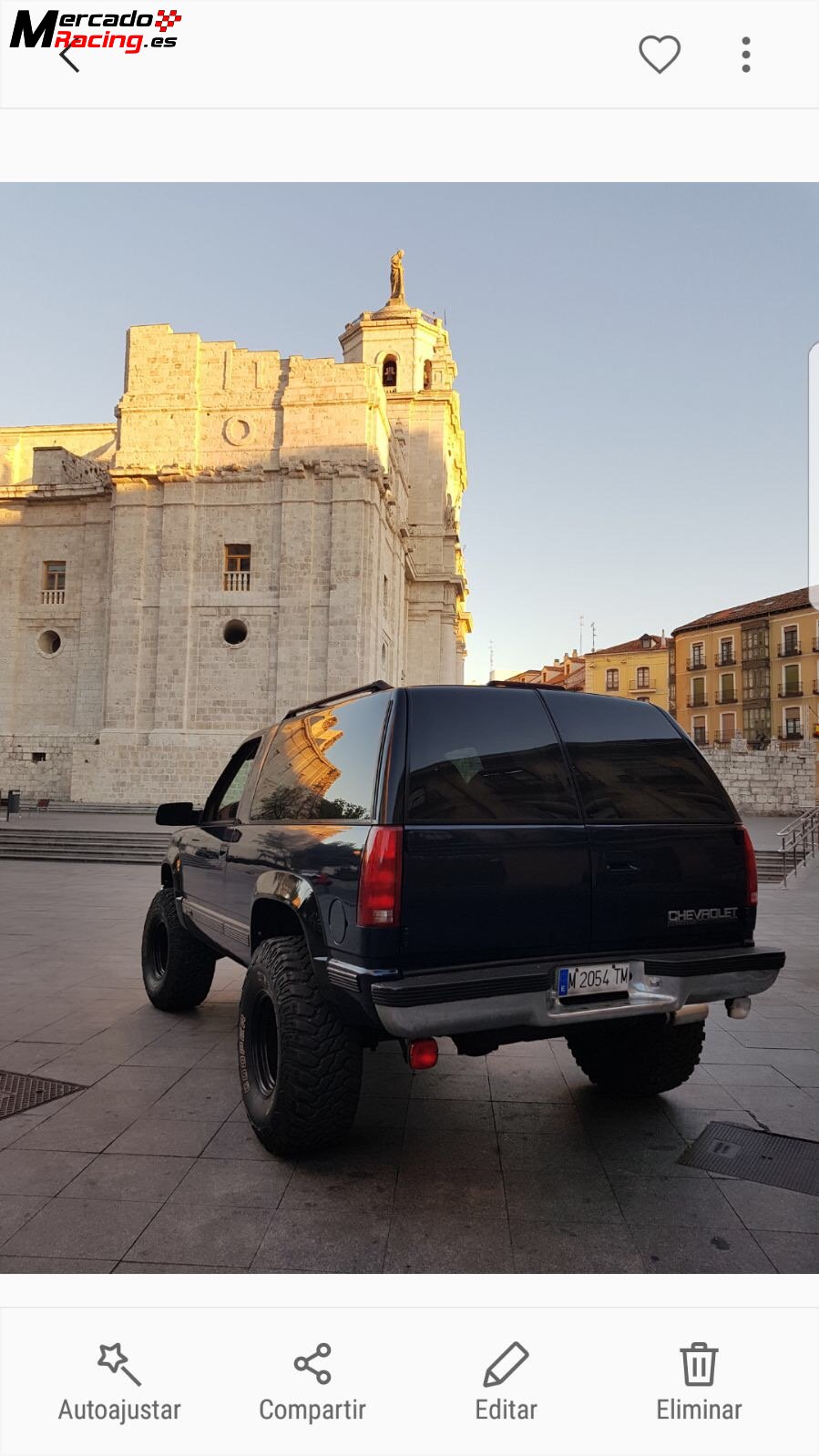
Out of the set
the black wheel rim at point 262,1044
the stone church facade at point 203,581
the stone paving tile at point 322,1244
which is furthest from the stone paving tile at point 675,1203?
the stone church facade at point 203,581

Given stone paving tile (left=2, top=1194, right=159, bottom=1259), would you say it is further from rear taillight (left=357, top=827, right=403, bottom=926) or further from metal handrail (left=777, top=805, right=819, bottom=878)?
metal handrail (left=777, top=805, right=819, bottom=878)

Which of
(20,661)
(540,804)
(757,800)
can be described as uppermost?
(20,661)

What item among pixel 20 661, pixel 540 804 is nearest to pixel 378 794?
pixel 540 804

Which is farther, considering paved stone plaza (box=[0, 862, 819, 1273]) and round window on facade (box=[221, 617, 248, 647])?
round window on facade (box=[221, 617, 248, 647])

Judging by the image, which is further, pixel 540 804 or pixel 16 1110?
pixel 16 1110

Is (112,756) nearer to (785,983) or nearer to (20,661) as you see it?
(20,661)

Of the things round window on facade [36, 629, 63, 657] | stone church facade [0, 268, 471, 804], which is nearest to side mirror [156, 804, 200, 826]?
stone church facade [0, 268, 471, 804]

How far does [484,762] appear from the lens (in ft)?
10.0

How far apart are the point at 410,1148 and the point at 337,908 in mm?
1265

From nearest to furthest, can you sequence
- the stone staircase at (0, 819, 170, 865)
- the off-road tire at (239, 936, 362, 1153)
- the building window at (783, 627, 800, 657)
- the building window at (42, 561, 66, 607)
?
the off-road tire at (239, 936, 362, 1153)
the stone staircase at (0, 819, 170, 865)
the building window at (42, 561, 66, 607)
the building window at (783, 627, 800, 657)

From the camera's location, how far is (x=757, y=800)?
33469 mm

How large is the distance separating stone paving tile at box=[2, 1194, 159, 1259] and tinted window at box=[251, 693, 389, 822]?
1.57 metres

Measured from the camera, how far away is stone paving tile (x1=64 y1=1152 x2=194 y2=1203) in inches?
115

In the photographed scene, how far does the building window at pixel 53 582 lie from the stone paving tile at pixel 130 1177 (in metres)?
32.9
